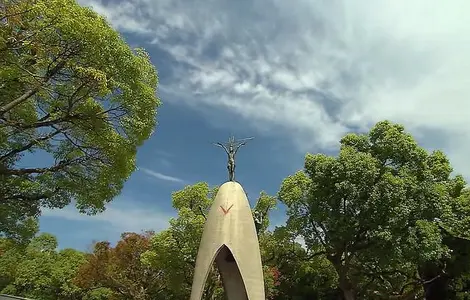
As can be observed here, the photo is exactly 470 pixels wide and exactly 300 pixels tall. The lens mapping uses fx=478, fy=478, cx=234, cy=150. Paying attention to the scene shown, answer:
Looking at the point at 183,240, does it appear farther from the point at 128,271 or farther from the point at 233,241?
the point at 233,241

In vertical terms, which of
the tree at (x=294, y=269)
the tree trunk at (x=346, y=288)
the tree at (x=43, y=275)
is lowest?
the tree trunk at (x=346, y=288)

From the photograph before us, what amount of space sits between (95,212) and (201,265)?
2.85 metres

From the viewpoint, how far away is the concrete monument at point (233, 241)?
11008 mm

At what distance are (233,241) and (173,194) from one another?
9.84 m

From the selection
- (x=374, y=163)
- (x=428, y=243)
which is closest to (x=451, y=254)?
(x=428, y=243)

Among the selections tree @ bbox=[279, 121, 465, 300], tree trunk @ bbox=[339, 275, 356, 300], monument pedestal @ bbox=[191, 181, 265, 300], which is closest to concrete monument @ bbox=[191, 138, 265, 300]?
monument pedestal @ bbox=[191, 181, 265, 300]

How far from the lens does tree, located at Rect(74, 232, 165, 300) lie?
25531 millimetres

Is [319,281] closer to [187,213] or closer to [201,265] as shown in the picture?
[187,213]

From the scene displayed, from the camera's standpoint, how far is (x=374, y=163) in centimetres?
1672

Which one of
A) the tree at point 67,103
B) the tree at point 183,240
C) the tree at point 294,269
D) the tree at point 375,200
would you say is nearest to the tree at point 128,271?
the tree at point 183,240

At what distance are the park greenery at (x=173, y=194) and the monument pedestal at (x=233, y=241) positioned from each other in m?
2.48

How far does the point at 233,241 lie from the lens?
11.2m

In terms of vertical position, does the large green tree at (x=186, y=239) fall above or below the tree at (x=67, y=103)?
above

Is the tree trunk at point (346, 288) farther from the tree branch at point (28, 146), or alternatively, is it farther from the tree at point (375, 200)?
the tree branch at point (28, 146)
